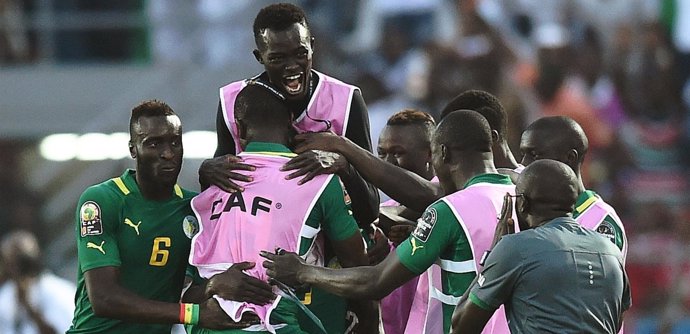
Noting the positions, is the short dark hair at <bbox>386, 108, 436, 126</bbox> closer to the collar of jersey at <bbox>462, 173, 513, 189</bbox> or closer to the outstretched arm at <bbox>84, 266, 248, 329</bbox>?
the collar of jersey at <bbox>462, 173, 513, 189</bbox>

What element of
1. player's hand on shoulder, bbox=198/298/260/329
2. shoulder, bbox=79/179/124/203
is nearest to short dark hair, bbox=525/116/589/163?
player's hand on shoulder, bbox=198/298/260/329

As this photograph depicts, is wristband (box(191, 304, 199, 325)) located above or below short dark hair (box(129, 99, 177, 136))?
below

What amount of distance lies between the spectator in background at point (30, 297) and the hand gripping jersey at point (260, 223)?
5.32 metres

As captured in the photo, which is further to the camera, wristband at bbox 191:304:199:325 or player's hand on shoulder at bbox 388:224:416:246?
player's hand on shoulder at bbox 388:224:416:246

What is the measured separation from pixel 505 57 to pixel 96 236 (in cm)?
802

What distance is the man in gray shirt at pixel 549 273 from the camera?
5742 mm

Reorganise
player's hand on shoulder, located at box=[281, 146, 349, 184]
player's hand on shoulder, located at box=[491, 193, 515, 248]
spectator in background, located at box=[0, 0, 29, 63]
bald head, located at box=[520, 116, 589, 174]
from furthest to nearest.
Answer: spectator in background, located at box=[0, 0, 29, 63]
bald head, located at box=[520, 116, 589, 174]
player's hand on shoulder, located at box=[281, 146, 349, 184]
player's hand on shoulder, located at box=[491, 193, 515, 248]

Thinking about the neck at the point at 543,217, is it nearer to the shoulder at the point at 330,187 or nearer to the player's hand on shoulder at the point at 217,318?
the shoulder at the point at 330,187

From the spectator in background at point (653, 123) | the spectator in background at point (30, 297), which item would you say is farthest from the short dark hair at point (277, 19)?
the spectator in background at point (653, 123)

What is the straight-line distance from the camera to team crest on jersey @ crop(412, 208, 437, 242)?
243 inches

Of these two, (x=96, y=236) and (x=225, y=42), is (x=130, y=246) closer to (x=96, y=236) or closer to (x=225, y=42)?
Answer: (x=96, y=236)

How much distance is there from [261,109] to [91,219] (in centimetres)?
89

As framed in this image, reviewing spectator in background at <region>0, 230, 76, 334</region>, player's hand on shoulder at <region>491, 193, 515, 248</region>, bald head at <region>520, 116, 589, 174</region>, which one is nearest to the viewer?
player's hand on shoulder at <region>491, 193, 515, 248</region>

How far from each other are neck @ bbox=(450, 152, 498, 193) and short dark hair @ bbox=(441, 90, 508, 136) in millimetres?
649
